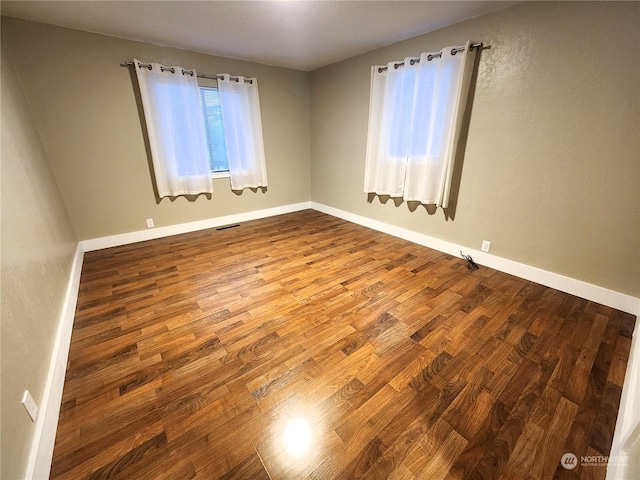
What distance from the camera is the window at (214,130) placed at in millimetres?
3383

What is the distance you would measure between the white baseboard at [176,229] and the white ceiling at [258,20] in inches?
83.2

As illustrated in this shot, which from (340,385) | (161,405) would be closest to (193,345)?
(161,405)

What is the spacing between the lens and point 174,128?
315 cm

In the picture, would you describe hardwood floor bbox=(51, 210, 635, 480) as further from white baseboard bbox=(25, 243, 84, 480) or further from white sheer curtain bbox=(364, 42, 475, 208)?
white sheer curtain bbox=(364, 42, 475, 208)

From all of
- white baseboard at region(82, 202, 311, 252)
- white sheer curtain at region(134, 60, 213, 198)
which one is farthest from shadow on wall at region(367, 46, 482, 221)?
white sheer curtain at region(134, 60, 213, 198)

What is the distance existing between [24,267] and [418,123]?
3.32 metres

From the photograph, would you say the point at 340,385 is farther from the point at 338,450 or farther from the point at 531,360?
the point at 531,360

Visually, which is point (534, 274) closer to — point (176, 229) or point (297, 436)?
point (297, 436)

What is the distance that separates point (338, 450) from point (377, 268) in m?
1.75

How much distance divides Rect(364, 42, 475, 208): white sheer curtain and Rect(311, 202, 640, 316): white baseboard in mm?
490

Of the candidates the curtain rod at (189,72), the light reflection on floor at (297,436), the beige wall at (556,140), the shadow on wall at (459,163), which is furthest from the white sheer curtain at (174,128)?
the light reflection on floor at (297,436)

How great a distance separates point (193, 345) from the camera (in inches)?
65.8

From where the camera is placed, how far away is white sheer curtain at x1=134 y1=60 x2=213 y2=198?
2924 mm

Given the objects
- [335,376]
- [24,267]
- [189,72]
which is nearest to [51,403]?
[24,267]
